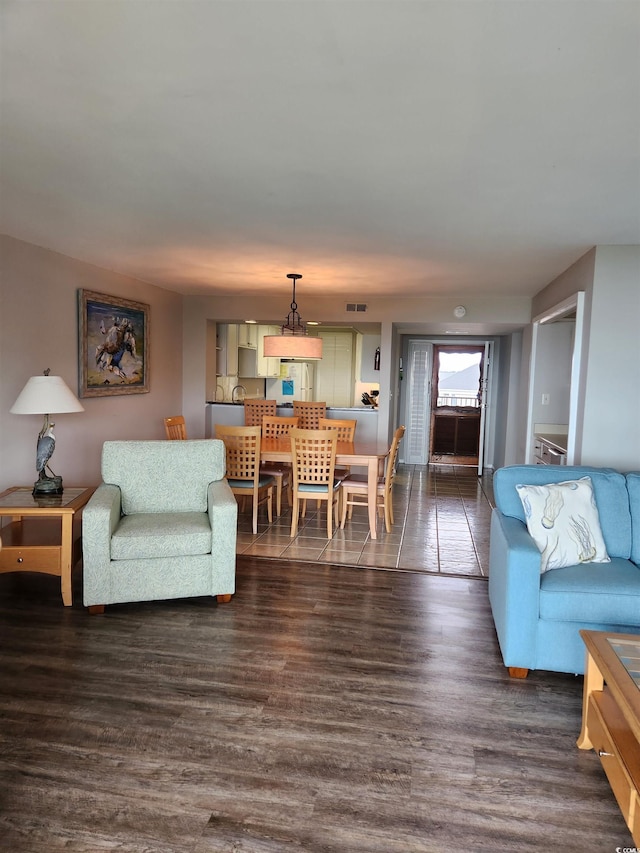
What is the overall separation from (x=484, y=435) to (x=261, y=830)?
784cm

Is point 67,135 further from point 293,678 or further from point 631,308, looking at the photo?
point 631,308

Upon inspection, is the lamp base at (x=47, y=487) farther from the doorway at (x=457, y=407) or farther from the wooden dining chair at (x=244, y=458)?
the doorway at (x=457, y=407)

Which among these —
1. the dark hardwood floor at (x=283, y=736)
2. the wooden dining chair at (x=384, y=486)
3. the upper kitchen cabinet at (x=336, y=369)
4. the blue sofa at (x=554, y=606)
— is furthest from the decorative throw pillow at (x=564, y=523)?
the upper kitchen cabinet at (x=336, y=369)

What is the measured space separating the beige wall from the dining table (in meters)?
1.57

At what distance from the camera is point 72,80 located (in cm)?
186

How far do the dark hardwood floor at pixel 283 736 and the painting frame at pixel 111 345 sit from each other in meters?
2.39

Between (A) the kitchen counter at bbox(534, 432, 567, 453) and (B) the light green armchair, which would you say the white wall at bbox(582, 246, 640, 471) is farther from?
(B) the light green armchair

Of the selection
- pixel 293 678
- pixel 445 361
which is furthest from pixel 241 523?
pixel 445 361

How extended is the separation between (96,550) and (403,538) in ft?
8.57

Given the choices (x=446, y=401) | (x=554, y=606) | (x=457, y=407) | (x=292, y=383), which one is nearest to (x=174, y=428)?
(x=292, y=383)

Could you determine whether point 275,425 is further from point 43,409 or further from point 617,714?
point 617,714

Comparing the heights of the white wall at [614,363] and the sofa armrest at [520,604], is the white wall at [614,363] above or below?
above

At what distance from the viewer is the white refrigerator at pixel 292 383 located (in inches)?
380

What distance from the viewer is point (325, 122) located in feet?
6.93
